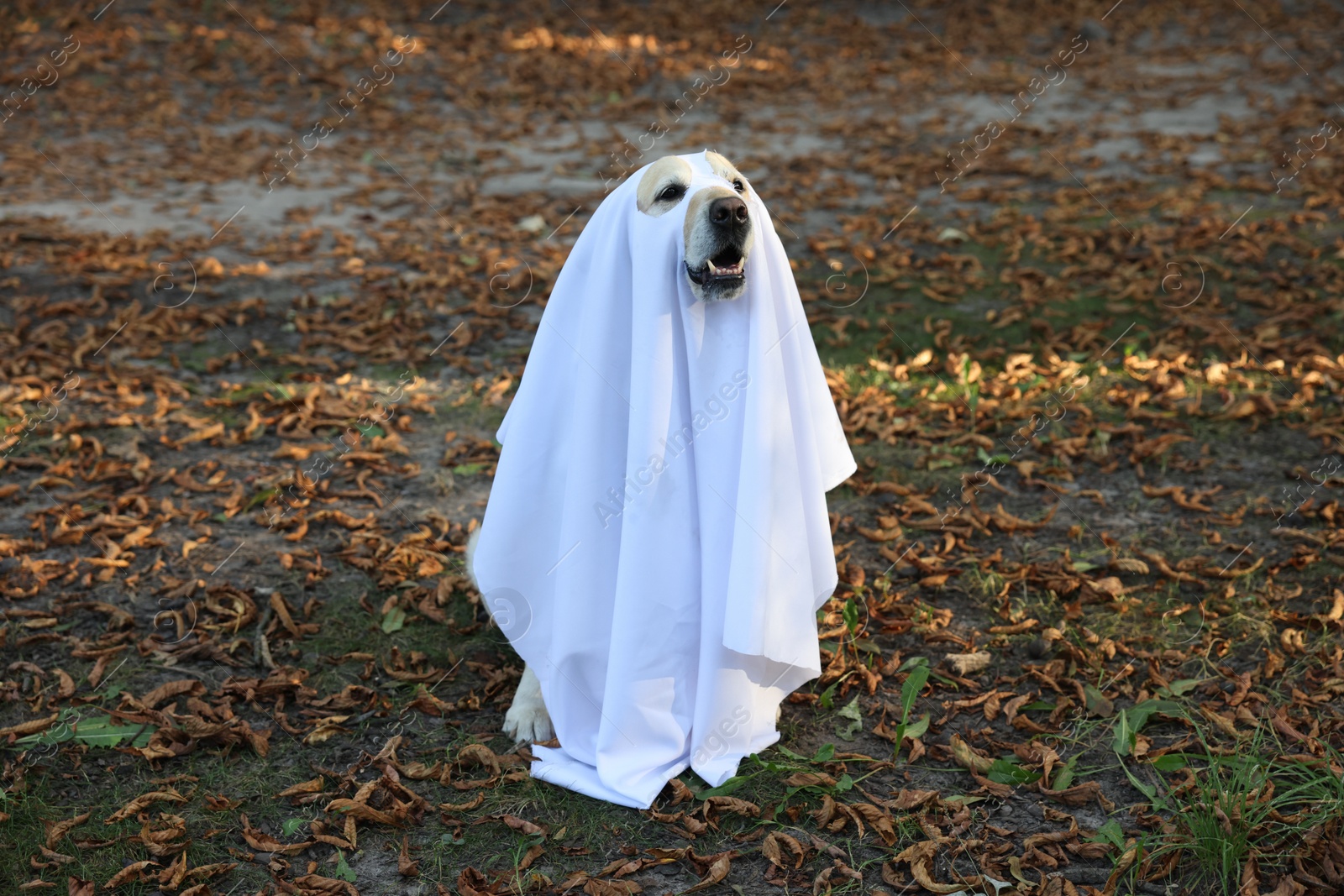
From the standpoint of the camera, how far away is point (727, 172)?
3.40 metres

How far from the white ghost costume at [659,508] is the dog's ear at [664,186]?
0.03m

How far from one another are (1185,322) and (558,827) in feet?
19.2

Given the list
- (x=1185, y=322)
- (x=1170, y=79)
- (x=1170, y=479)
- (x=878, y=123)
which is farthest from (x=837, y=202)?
(x=1170, y=79)

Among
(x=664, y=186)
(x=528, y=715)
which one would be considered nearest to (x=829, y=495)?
(x=528, y=715)

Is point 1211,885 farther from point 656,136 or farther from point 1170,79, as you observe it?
point 1170,79

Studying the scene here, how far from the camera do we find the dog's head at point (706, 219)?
3.15 m

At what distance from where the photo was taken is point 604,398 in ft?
11.5

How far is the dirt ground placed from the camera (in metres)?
3.52
